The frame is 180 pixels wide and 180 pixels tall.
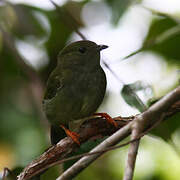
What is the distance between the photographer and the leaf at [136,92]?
332 cm

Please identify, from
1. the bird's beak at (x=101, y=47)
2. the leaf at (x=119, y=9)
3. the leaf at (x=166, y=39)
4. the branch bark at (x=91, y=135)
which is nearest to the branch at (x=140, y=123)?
the branch bark at (x=91, y=135)

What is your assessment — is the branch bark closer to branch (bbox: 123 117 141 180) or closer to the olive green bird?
branch (bbox: 123 117 141 180)

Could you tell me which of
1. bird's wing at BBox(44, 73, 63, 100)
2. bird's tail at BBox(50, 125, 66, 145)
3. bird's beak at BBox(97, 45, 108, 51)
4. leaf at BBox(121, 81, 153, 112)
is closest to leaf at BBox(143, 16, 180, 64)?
leaf at BBox(121, 81, 153, 112)

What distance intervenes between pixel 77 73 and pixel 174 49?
1.03m

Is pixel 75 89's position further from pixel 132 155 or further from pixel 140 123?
pixel 132 155

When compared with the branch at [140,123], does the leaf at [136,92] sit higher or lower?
lower

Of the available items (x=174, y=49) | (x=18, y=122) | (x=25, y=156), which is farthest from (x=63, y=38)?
(x=174, y=49)

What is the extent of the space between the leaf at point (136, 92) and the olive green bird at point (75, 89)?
548mm

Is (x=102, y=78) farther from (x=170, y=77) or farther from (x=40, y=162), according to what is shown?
(x=170, y=77)

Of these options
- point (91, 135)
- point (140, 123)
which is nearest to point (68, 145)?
point (91, 135)

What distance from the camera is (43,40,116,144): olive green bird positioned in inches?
163

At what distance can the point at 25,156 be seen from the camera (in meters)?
5.13

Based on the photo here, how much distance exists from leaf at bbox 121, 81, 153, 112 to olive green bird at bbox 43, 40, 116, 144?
1.80 feet

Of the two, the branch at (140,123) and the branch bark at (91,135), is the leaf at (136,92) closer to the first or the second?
the branch bark at (91,135)
